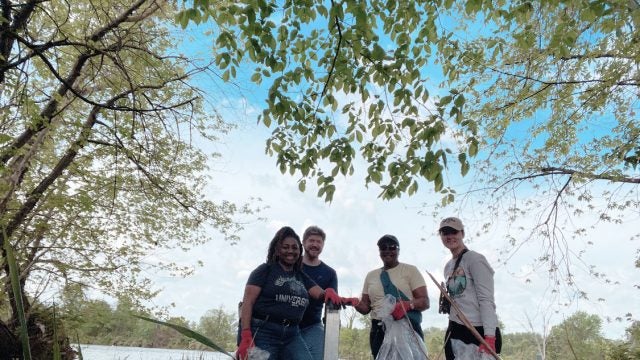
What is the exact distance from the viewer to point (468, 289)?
12.0ft

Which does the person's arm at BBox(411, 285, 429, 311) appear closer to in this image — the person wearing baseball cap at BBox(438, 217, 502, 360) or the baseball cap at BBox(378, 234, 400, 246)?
the person wearing baseball cap at BBox(438, 217, 502, 360)

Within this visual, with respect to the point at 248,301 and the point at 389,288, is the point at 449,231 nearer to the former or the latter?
the point at 389,288

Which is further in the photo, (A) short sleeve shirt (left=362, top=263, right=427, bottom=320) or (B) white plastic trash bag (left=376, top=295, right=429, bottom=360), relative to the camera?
(A) short sleeve shirt (left=362, top=263, right=427, bottom=320)

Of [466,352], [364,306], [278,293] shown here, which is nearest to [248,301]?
[278,293]

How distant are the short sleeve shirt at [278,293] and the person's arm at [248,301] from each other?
3 centimetres

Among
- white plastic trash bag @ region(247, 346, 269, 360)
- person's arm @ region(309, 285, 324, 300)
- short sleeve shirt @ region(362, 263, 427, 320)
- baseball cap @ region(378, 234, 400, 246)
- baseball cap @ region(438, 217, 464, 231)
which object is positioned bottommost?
white plastic trash bag @ region(247, 346, 269, 360)

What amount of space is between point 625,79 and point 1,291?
34.2 ft

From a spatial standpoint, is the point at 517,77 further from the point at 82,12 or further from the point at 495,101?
the point at 82,12

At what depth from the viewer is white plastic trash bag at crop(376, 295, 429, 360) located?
358cm

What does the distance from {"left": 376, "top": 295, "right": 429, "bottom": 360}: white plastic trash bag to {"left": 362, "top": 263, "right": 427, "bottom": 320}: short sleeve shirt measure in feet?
0.41

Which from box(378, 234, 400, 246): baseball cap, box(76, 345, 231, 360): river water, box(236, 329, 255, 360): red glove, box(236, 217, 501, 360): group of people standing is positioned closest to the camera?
box(236, 329, 255, 360): red glove

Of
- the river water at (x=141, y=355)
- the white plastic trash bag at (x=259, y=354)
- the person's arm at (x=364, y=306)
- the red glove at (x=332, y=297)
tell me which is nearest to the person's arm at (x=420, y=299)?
the person's arm at (x=364, y=306)

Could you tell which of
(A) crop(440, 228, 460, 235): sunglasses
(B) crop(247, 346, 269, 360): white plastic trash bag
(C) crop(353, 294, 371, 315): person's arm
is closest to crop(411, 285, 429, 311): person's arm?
(C) crop(353, 294, 371, 315): person's arm

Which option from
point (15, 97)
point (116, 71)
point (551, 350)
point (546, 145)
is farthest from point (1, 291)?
point (546, 145)
